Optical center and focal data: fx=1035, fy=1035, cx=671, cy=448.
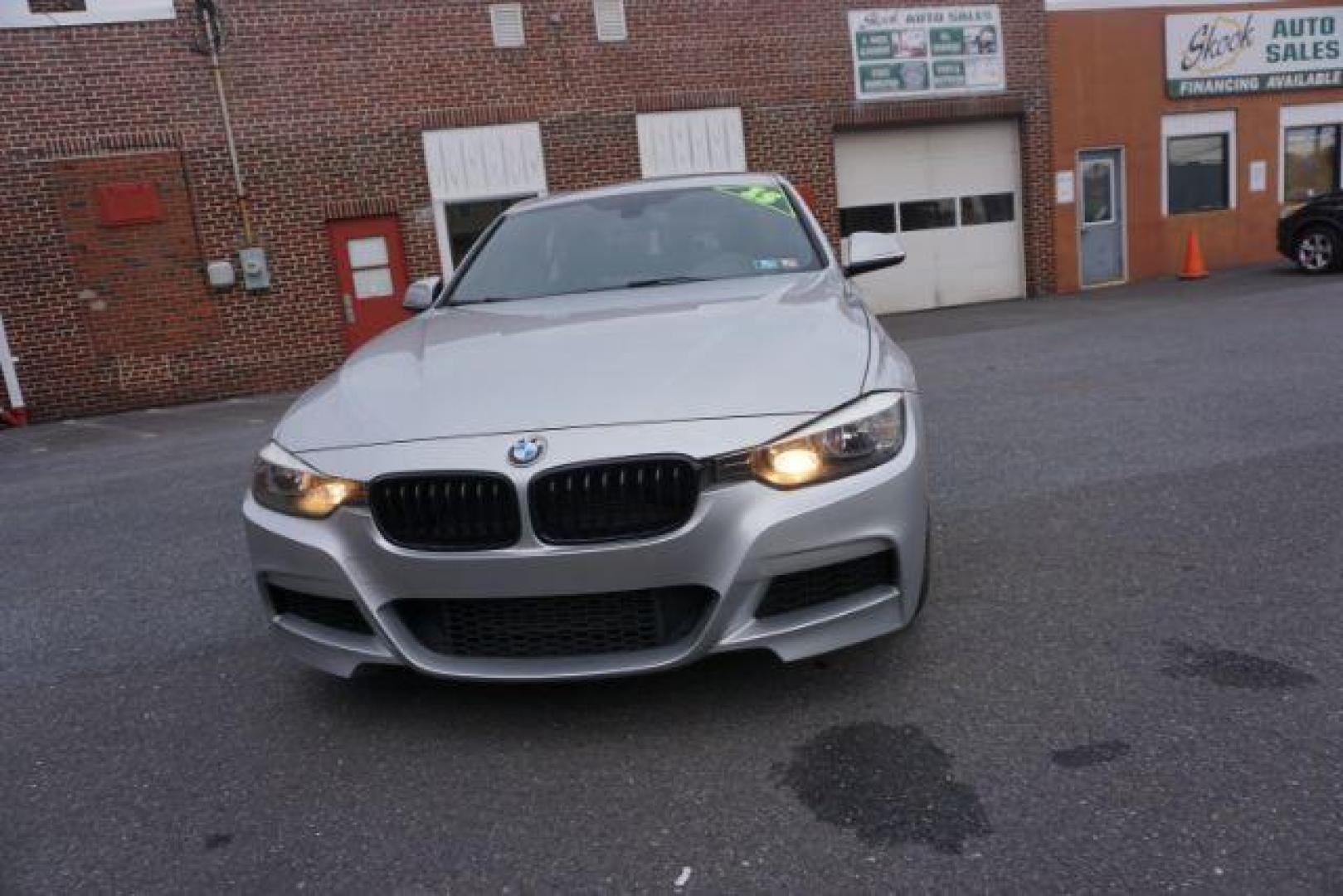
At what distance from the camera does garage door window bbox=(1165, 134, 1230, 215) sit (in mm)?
17562

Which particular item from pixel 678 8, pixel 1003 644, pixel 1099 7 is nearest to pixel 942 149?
pixel 1099 7

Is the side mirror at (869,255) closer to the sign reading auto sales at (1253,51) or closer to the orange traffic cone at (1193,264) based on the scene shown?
the orange traffic cone at (1193,264)

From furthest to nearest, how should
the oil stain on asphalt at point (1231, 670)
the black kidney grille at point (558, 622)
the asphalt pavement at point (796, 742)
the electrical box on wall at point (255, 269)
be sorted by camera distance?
the electrical box on wall at point (255, 269) → the oil stain on asphalt at point (1231, 670) → the black kidney grille at point (558, 622) → the asphalt pavement at point (796, 742)

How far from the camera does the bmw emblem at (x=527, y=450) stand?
2551 millimetres

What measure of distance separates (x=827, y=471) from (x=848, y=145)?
45.8ft

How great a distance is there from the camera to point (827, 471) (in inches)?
103

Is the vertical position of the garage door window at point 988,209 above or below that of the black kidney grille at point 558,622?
above

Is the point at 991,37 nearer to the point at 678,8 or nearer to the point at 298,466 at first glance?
the point at 678,8

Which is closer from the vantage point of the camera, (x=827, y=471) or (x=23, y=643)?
(x=827, y=471)

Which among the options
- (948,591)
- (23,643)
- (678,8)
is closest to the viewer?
(948,591)

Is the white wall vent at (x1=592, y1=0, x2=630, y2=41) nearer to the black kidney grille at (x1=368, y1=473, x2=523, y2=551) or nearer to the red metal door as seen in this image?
the red metal door

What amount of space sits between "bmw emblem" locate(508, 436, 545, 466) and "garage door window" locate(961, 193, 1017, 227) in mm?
15206

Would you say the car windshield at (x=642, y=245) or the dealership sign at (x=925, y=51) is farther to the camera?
the dealership sign at (x=925, y=51)

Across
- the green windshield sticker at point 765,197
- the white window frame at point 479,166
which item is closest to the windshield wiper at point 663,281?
the green windshield sticker at point 765,197
